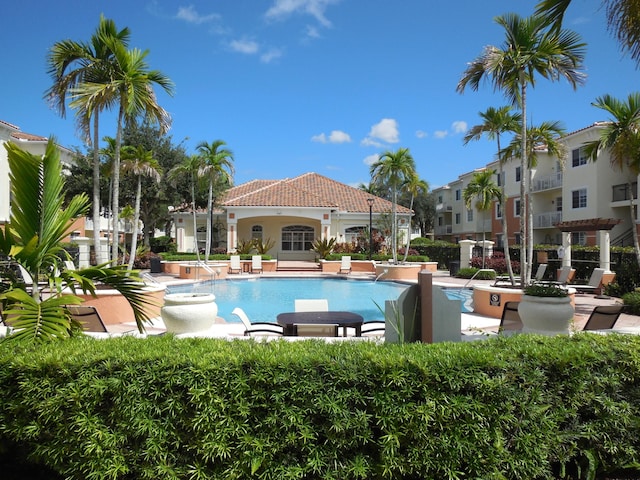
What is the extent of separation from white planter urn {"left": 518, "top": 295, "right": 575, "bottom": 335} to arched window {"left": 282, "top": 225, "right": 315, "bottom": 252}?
28328mm

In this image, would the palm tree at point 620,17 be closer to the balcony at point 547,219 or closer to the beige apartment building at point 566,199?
the beige apartment building at point 566,199

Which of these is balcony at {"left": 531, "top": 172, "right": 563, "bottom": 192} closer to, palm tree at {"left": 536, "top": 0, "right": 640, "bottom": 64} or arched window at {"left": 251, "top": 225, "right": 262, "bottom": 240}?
arched window at {"left": 251, "top": 225, "right": 262, "bottom": 240}

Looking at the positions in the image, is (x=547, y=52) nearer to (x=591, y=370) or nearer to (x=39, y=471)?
(x=591, y=370)

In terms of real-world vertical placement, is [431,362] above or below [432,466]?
above

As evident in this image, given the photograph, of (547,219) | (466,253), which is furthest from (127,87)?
(547,219)

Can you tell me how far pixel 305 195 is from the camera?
32031 mm

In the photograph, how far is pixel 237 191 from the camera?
3594cm

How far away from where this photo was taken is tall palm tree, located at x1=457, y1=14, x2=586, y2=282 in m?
10.7

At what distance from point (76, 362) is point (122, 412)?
1.77ft

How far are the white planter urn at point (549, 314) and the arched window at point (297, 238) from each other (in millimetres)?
28328

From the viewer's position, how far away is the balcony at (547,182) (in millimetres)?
33031

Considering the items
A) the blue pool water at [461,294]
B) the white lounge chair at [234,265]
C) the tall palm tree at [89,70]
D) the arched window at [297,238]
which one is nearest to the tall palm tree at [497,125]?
the blue pool water at [461,294]

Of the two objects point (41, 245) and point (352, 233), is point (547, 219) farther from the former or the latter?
point (41, 245)

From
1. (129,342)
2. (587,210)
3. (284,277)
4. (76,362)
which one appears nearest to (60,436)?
(76,362)
